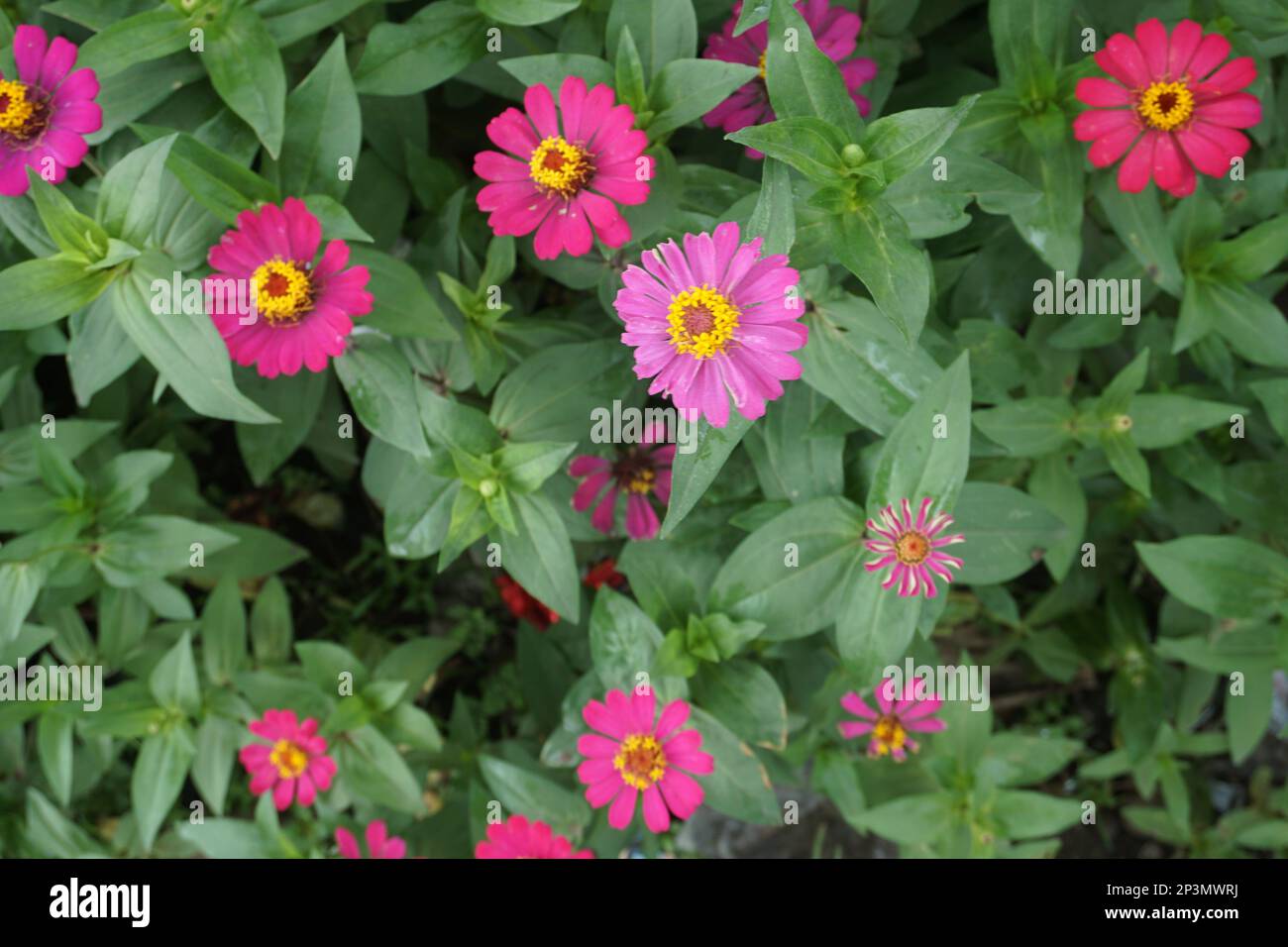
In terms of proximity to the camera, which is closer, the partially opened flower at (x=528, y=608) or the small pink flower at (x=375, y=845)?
the small pink flower at (x=375, y=845)

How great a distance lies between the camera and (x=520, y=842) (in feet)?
6.90

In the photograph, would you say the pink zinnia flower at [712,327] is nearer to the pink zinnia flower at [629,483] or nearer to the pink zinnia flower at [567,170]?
the pink zinnia flower at [567,170]

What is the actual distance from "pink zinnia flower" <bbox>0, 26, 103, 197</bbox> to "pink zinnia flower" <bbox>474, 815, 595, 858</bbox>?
4.80ft

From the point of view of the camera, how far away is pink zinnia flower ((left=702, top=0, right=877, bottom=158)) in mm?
1989

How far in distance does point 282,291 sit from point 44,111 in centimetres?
54

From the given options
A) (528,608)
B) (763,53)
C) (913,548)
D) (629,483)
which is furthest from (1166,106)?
(528,608)

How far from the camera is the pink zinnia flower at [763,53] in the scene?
1.99 meters

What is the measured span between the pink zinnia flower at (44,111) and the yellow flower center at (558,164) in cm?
77

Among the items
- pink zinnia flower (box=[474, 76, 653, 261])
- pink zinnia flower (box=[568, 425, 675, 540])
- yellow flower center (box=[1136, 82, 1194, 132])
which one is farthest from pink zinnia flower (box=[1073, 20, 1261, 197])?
pink zinnia flower (box=[568, 425, 675, 540])

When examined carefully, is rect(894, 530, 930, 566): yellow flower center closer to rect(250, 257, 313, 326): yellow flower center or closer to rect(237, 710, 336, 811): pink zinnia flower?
rect(250, 257, 313, 326): yellow flower center

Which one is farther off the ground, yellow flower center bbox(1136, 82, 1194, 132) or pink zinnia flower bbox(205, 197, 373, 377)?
yellow flower center bbox(1136, 82, 1194, 132)

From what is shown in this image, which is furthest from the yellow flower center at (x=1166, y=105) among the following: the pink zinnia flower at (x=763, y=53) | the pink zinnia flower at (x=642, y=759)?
the pink zinnia flower at (x=642, y=759)
